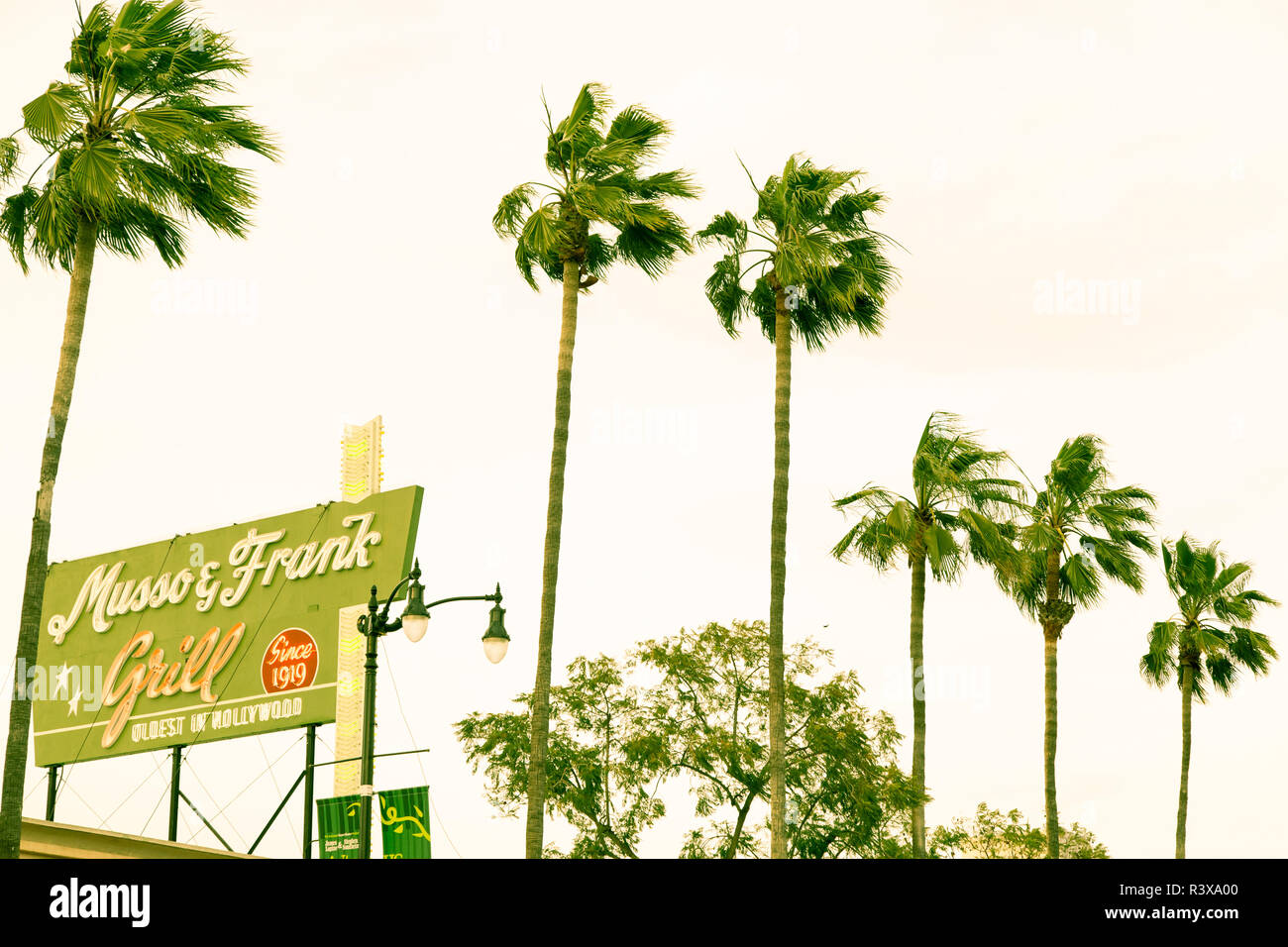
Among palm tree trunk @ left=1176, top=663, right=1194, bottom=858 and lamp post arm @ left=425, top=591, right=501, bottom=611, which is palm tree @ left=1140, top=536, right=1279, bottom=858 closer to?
palm tree trunk @ left=1176, top=663, right=1194, bottom=858

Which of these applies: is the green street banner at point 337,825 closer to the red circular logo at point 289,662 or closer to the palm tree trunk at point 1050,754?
the red circular logo at point 289,662

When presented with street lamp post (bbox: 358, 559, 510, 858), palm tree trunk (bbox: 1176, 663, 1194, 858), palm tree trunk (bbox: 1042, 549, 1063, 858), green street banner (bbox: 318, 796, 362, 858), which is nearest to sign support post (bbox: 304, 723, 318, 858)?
green street banner (bbox: 318, 796, 362, 858)

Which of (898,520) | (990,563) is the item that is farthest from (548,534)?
(990,563)

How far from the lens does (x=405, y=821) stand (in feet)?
101

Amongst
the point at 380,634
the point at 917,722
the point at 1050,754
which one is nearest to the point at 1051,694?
the point at 1050,754

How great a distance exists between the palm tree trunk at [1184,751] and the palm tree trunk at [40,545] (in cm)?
3784

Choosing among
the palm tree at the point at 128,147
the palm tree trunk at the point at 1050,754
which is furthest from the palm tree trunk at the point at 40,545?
the palm tree trunk at the point at 1050,754

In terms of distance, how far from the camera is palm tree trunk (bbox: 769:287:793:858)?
1139 inches

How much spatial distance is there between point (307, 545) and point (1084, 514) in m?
22.7

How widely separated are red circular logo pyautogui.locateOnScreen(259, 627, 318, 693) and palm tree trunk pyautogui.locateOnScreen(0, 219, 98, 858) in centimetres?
1252

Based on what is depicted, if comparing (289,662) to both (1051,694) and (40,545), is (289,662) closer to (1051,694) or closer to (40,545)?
(40,545)
